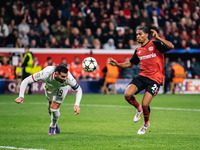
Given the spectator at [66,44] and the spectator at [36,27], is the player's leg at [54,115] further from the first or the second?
the spectator at [36,27]

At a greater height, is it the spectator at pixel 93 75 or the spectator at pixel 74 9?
the spectator at pixel 74 9

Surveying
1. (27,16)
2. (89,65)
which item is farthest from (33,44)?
(89,65)

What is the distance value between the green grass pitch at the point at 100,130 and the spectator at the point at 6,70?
8.56 m

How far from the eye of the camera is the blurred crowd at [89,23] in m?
22.9

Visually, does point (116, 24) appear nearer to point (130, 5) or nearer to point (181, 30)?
point (130, 5)

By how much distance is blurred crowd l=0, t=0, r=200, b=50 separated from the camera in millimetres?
22906

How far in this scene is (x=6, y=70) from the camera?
22172mm

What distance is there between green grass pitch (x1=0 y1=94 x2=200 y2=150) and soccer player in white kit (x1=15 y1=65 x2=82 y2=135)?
46 cm

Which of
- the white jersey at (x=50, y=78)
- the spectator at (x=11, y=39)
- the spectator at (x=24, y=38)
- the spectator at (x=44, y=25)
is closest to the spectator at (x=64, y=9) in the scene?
the spectator at (x=44, y=25)

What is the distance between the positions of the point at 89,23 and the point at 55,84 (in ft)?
53.7

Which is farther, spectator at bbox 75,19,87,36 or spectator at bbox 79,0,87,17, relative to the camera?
spectator at bbox 79,0,87,17

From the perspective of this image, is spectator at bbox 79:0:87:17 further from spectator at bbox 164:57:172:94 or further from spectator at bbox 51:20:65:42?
spectator at bbox 164:57:172:94

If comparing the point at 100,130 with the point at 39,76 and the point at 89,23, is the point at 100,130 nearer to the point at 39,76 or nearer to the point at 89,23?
the point at 39,76

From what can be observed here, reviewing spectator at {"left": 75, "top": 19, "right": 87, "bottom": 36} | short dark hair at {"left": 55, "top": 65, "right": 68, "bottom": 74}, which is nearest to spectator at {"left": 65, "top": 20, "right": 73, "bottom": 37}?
spectator at {"left": 75, "top": 19, "right": 87, "bottom": 36}
